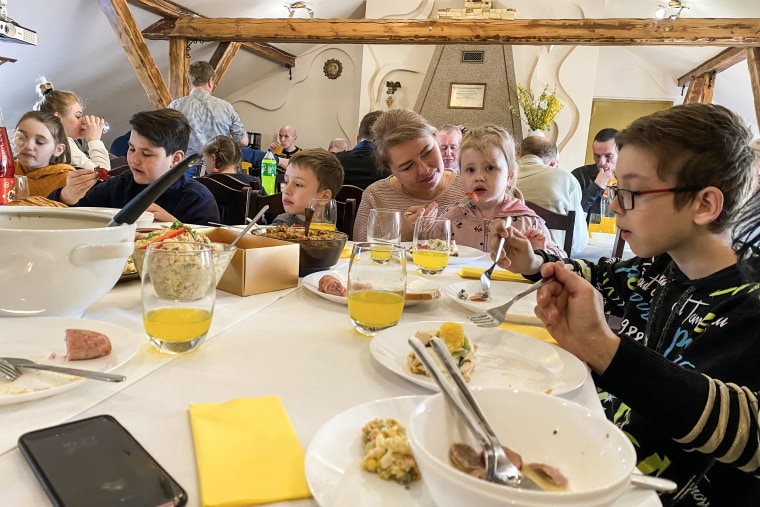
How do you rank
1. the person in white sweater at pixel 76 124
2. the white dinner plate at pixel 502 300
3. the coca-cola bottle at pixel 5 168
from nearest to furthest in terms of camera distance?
the white dinner plate at pixel 502 300
the coca-cola bottle at pixel 5 168
the person in white sweater at pixel 76 124

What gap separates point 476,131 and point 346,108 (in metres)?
Result: 6.69

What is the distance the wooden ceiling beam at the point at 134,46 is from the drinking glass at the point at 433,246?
5212mm

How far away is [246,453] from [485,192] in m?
1.90

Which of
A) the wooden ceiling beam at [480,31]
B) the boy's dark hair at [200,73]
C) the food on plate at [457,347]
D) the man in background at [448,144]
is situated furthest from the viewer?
the wooden ceiling beam at [480,31]

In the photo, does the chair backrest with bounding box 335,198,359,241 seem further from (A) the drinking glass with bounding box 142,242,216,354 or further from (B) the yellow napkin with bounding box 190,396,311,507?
(B) the yellow napkin with bounding box 190,396,311,507

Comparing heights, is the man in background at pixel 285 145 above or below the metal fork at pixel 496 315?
above

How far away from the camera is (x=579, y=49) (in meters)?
7.32

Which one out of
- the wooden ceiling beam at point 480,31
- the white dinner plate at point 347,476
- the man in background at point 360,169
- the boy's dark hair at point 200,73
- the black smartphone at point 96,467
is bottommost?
the white dinner plate at point 347,476

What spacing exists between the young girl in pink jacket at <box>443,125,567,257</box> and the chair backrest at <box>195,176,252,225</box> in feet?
4.33

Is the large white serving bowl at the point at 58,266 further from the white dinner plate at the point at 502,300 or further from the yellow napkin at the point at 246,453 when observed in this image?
the white dinner plate at the point at 502,300

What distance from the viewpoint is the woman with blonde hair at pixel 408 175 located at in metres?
2.24

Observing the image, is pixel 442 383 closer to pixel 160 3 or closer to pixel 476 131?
pixel 476 131

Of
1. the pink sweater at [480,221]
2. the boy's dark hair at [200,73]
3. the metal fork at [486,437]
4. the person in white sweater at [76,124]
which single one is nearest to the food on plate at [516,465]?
the metal fork at [486,437]

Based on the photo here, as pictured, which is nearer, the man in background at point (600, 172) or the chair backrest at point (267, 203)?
the chair backrest at point (267, 203)
